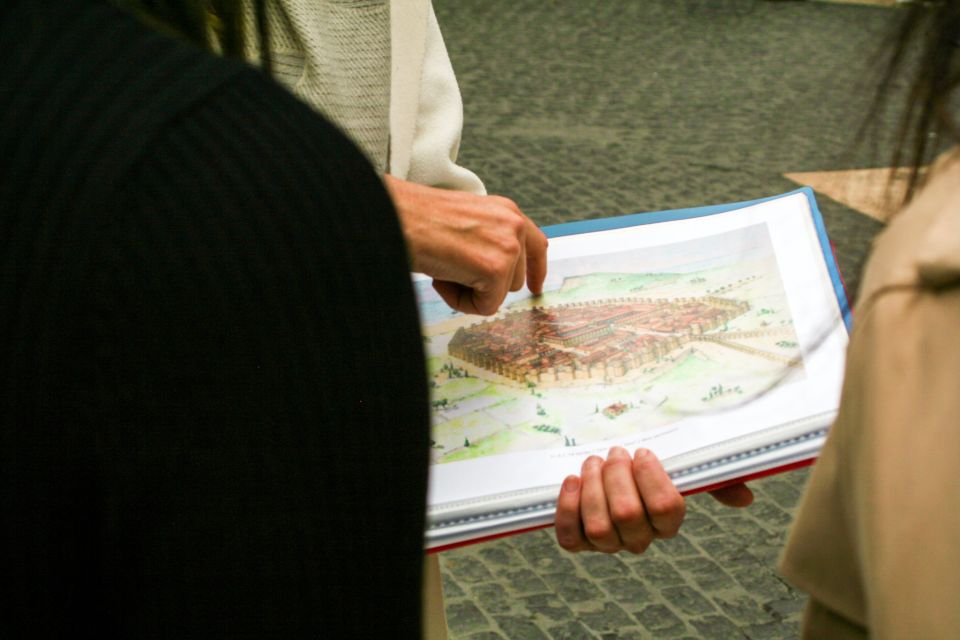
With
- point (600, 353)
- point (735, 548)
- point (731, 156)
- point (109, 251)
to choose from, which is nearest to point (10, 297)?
point (109, 251)

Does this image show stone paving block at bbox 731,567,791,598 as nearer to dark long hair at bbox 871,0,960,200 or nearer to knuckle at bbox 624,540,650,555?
knuckle at bbox 624,540,650,555

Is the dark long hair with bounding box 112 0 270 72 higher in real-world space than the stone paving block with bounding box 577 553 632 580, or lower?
higher

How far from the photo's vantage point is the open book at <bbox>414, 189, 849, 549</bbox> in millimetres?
917

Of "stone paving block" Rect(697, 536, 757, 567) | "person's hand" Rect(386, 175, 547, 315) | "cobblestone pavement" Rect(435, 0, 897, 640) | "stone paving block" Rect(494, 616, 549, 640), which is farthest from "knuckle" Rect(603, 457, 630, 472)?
"stone paving block" Rect(697, 536, 757, 567)

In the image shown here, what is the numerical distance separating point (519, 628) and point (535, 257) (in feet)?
4.09

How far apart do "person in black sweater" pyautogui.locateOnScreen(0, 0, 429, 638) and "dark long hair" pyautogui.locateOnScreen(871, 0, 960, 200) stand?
32 cm

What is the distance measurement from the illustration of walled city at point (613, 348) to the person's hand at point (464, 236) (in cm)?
9

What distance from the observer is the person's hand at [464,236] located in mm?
912

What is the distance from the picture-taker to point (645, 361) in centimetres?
103

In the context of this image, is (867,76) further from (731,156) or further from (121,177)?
(731,156)

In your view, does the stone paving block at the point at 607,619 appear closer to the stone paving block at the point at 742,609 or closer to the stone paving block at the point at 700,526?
the stone paving block at the point at 742,609

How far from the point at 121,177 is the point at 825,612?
0.43 meters

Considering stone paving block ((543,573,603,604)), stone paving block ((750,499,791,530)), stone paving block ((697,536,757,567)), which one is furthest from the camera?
stone paving block ((750,499,791,530))

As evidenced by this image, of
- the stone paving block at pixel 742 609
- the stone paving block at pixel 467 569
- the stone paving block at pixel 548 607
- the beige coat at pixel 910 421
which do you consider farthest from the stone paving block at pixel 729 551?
the beige coat at pixel 910 421
